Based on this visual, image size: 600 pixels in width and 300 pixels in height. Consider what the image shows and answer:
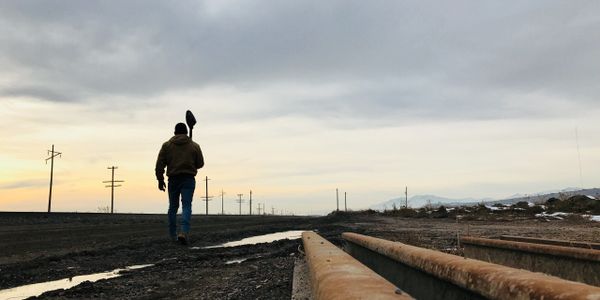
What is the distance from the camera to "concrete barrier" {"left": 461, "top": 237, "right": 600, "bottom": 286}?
3648 mm

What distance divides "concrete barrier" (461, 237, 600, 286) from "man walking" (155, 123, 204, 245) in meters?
5.23

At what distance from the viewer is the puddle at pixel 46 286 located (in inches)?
170

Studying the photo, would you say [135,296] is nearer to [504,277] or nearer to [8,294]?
[8,294]

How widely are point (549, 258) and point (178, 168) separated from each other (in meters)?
6.51

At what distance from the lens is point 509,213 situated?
25500mm

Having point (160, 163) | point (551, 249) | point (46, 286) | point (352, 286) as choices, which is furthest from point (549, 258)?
point (160, 163)

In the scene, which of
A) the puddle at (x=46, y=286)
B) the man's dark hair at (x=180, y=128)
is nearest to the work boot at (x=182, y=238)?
the man's dark hair at (x=180, y=128)

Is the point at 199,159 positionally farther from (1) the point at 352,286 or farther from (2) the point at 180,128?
(1) the point at 352,286

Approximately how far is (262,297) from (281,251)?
11.4 ft

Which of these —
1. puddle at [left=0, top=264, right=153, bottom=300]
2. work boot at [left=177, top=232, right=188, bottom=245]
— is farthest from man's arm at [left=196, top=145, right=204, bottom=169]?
puddle at [left=0, top=264, right=153, bottom=300]

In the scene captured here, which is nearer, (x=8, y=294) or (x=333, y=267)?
(x=333, y=267)

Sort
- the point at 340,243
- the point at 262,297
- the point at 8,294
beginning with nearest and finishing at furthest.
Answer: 1. the point at 262,297
2. the point at 8,294
3. the point at 340,243

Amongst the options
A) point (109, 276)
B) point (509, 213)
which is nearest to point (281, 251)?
point (109, 276)

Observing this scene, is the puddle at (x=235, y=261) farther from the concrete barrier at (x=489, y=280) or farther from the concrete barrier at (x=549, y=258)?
the concrete barrier at (x=489, y=280)
